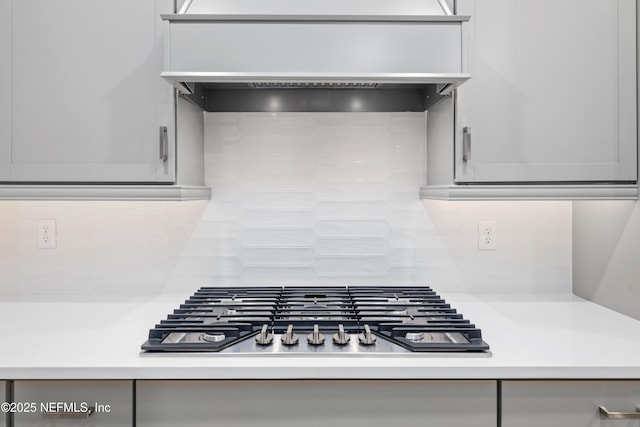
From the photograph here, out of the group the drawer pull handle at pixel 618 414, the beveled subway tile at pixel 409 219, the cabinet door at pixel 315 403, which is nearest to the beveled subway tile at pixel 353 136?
the beveled subway tile at pixel 409 219

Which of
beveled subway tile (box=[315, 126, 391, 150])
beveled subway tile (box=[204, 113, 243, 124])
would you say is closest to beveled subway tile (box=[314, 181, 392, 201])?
beveled subway tile (box=[315, 126, 391, 150])

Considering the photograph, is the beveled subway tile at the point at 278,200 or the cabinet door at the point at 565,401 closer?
the cabinet door at the point at 565,401

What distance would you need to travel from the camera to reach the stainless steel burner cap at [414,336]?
1.26 meters

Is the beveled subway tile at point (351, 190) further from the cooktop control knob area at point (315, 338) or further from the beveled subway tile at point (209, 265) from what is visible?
the cooktop control knob area at point (315, 338)

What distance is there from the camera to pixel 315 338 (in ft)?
4.04

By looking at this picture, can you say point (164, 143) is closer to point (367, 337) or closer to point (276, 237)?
point (276, 237)

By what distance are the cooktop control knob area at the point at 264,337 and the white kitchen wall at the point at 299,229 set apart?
613 millimetres

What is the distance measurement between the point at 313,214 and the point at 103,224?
2.60ft

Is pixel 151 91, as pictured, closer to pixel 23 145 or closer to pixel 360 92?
pixel 23 145

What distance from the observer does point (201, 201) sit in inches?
73.7

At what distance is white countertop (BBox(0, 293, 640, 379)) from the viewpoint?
1110 millimetres

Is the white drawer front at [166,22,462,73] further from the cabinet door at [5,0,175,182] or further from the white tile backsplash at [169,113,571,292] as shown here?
the white tile backsplash at [169,113,571,292]

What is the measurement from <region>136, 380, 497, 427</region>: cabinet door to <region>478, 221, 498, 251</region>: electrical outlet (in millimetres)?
822

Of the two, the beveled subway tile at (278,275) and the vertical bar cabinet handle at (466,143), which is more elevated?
the vertical bar cabinet handle at (466,143)
